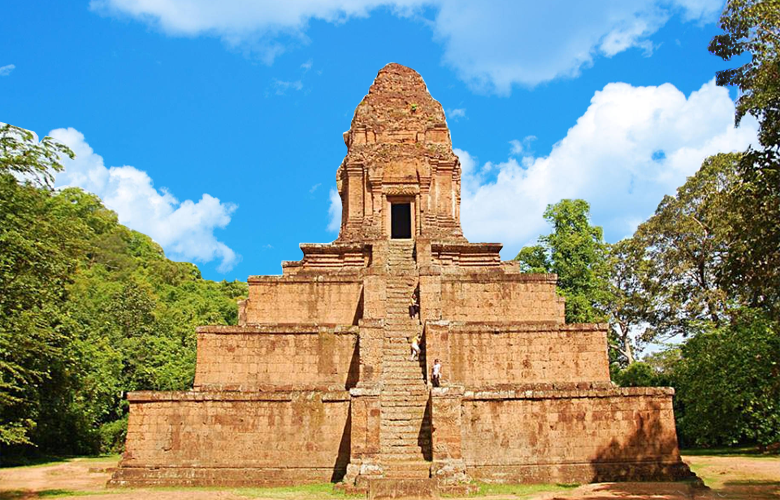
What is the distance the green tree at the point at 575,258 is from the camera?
109 ft

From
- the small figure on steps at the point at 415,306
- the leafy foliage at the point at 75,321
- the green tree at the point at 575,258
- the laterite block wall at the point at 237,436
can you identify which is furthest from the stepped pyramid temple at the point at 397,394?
the green tree at the point at 575,258

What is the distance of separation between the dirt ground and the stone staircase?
1.68m

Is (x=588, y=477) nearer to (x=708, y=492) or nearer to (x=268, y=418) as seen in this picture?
(x=708, y=492)

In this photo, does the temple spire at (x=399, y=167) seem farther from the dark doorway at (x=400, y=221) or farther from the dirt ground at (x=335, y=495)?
the dirt ground at (x=335, y=495)

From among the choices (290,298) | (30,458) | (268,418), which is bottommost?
(30,458)

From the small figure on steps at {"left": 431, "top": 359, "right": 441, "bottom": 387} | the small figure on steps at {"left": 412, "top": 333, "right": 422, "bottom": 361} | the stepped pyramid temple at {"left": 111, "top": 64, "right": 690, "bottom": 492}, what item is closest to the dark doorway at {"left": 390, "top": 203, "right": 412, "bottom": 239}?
the stepped pyramid temple at {"left": 111, "top": 64, "right": 690, "bottom": 492}

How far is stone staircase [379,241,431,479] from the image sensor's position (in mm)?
14062

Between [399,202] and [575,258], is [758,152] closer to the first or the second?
[399,202]

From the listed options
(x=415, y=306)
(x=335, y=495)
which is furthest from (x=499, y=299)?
(x=335, y=495)

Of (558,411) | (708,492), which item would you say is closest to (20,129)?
(558,411)

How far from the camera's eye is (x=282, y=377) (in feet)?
53.9

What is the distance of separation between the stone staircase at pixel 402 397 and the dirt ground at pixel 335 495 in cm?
168

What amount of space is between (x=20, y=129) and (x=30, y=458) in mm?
13854

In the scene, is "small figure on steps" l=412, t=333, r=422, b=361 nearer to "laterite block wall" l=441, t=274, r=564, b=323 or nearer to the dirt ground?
"laterite block wall" l=441, t=274, r=564, b=323
